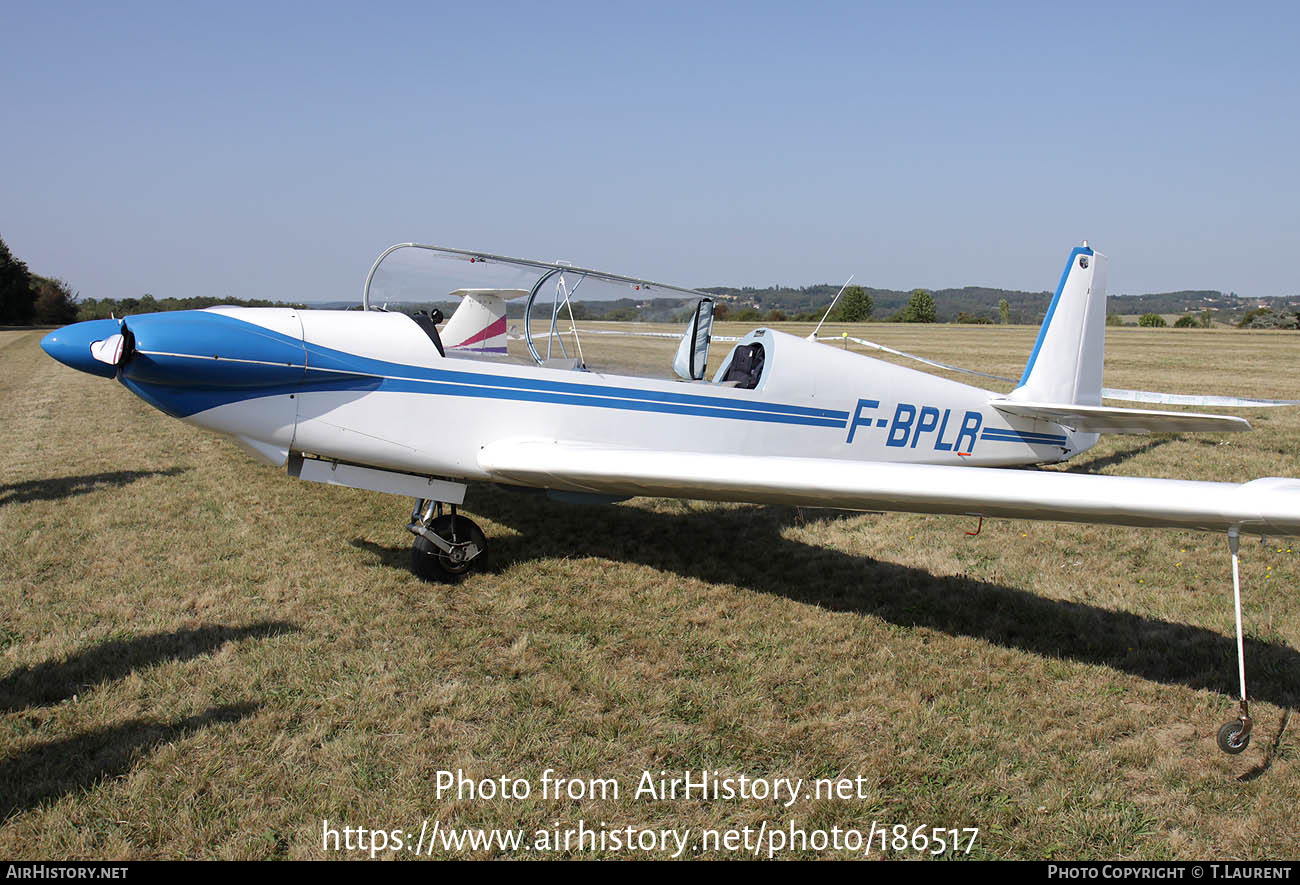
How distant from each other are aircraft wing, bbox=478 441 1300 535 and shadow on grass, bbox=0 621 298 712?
162cm

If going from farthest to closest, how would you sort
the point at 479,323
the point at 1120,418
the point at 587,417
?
the point at 1120,418, the point at 479,323, the point at 587,417

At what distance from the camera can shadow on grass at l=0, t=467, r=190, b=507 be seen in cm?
646

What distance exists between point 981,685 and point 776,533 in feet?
8.53

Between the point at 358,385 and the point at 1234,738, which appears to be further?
the point at 358,385

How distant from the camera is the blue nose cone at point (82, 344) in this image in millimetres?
3922

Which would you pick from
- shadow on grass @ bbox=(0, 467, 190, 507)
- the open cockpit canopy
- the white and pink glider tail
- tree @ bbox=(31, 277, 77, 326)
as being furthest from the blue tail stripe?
tree @ bbox=(31, 277, 77, 326)

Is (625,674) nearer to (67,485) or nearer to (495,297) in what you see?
(495,297)

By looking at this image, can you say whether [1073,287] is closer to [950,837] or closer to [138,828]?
[950,837]

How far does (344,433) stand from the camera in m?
4.50

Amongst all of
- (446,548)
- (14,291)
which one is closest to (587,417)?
(446,548)

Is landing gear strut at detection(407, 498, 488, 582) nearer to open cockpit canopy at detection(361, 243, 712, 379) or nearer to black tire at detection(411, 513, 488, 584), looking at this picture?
black tire at detection(411, 513, 488, 584)

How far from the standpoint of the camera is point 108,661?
352 centimetres

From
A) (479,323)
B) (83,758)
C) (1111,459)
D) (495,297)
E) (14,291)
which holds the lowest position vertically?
(83,758)

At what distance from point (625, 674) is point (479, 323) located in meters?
2.67
